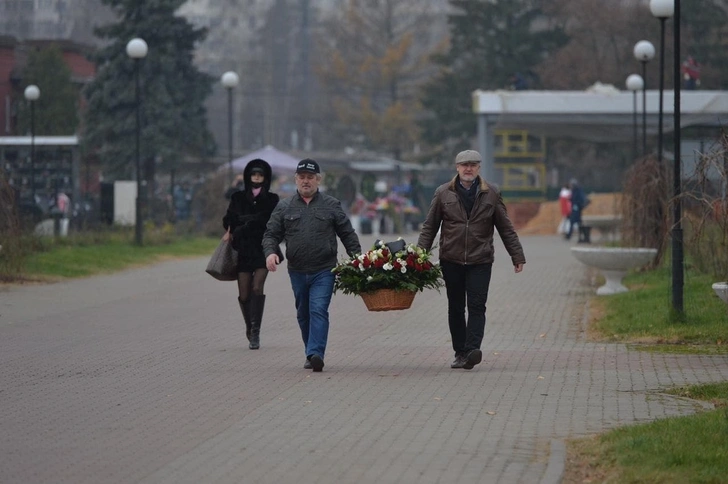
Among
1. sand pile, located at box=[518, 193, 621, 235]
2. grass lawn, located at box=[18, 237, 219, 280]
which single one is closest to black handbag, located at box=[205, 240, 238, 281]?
grass lawn, located at box=[18, 237, 219, 280]

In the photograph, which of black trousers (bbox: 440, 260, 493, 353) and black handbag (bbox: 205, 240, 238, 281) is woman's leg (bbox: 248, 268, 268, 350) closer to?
black handbag (bbox: 205, 240, 238, 281)

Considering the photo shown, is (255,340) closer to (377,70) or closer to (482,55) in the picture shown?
(482,55)

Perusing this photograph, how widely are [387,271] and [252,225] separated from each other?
2.09m

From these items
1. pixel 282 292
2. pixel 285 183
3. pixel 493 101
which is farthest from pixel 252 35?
pixel 282 292

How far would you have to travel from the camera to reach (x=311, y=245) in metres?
11.6

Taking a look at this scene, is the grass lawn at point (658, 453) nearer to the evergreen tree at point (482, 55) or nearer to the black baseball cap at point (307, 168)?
the black baseball cap at point (307, 168)

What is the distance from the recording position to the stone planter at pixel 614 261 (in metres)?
19.5

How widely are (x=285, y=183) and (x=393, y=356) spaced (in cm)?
5614

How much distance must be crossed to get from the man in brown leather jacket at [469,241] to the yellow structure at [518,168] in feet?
133

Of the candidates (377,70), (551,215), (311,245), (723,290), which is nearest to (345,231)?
(311,245)

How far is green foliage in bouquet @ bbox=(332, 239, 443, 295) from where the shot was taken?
11.6 meters

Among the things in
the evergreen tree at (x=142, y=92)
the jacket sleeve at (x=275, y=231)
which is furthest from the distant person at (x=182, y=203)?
the jacket sleeve at (x=275, y=231)

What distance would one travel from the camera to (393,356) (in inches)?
505

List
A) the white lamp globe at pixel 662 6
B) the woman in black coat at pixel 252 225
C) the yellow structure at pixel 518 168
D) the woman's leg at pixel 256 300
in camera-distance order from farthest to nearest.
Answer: the yellow structure at pixel 518 168 → the white lamp globe at pixel 662 6 → the woman's leg at pixel 256 300 → the woman in black coat at pixel 252 225
